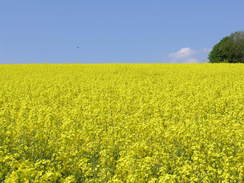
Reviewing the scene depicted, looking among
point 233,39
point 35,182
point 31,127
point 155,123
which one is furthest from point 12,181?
point 233,39

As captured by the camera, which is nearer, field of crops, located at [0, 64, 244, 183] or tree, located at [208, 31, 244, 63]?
field of crops, located at [0, 64, 244, 183]

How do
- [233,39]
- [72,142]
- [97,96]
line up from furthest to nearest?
[233,39] → [97,96] → [72,142]

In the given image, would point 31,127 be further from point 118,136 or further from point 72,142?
point 118,136

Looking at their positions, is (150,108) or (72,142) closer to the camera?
(72,142)

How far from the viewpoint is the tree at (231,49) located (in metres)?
55.7

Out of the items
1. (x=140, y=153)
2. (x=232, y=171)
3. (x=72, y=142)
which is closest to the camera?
(x=232, y=171)

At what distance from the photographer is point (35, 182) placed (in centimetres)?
570

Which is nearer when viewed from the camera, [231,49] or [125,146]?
[125,146]

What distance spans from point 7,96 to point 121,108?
20.4 feet

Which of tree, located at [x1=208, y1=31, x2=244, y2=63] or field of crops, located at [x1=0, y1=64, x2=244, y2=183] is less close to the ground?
tree, located at [x1=208, y1=31, x2=244, y2=63]

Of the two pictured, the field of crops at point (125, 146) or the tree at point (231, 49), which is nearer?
the field of crops at point (125, 146)

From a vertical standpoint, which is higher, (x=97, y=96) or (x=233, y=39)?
(x=233, y=39)

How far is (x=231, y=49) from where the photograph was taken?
5591cm

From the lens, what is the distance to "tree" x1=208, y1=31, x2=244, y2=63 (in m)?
55.7
